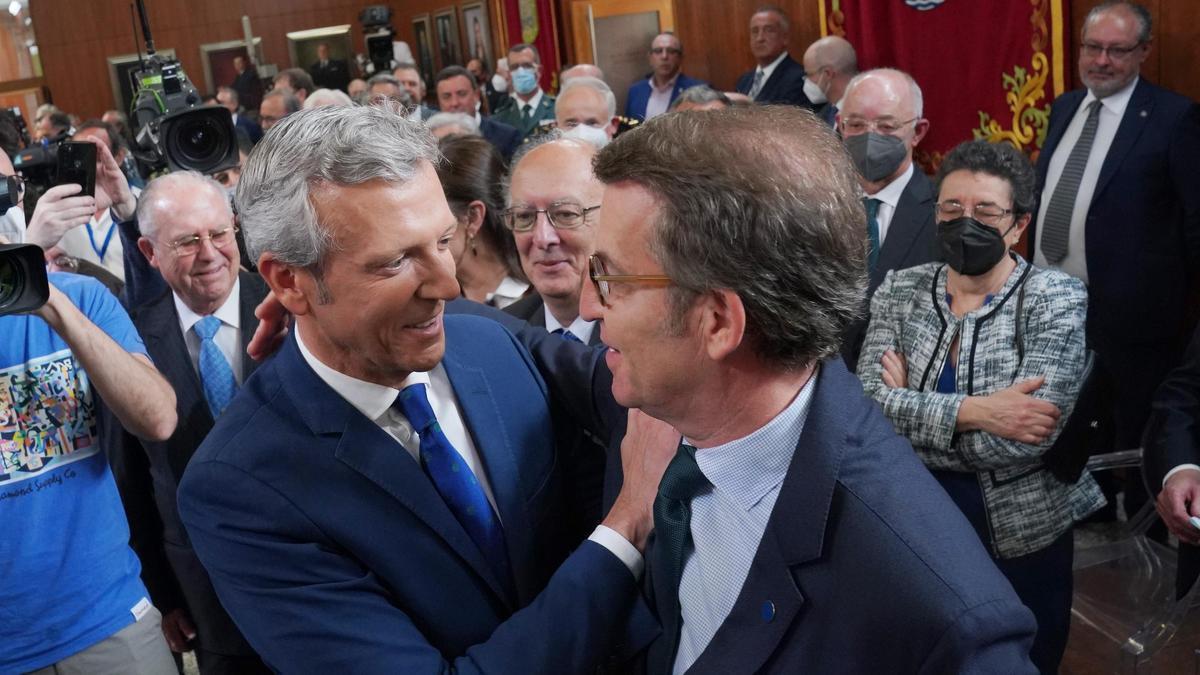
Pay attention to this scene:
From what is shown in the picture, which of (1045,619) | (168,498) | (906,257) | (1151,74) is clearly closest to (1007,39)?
(1151,74)

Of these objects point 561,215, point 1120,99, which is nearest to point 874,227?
point 1120,99

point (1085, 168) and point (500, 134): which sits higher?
point (500, 134)

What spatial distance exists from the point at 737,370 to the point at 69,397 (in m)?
1.64

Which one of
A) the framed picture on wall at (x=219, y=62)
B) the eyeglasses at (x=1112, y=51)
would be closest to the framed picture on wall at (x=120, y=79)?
the framed picture on wall at (x=219, y=62)

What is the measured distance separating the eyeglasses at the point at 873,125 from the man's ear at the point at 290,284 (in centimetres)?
306

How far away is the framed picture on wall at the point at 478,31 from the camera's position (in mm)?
12883

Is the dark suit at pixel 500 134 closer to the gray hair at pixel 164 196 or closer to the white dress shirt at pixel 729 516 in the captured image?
the gray hair at pixel 164 196

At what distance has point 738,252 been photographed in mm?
1275

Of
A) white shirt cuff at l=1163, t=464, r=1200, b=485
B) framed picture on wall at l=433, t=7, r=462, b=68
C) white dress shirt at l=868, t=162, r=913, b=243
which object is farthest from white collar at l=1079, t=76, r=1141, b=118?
framed picture on wall at l=433, t=7, r=462, b=68

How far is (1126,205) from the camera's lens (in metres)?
4.23

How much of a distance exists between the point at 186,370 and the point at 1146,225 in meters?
3.48

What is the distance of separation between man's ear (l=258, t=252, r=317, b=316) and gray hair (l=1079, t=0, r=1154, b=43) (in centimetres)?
366

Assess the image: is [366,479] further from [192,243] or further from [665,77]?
[665,77]

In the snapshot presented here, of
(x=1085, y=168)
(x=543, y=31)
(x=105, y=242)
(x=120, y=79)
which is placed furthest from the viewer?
(x=120, y=79)
